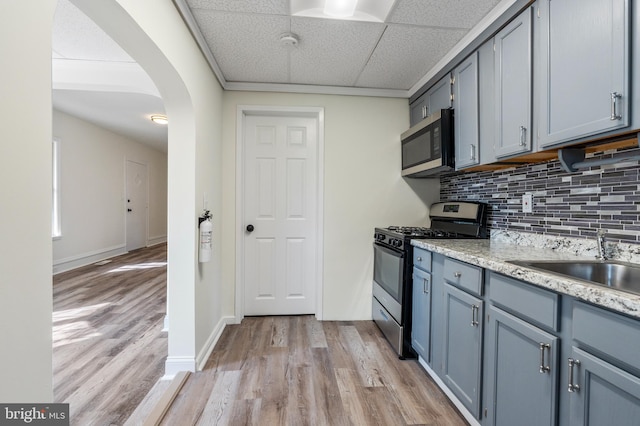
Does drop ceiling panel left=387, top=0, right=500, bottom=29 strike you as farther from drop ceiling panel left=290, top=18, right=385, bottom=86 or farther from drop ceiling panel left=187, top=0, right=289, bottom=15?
drop ceiling panel left=187, top=0, right=289, bottom=15

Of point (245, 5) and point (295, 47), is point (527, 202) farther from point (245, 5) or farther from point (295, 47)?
point (245, 5)

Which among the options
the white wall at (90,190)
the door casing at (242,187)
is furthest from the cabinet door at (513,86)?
the white wall at (90,190)

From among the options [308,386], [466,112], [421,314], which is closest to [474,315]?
[421,314]

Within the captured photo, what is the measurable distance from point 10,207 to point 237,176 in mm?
2104

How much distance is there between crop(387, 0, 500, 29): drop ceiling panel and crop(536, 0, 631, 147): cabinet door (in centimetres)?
40

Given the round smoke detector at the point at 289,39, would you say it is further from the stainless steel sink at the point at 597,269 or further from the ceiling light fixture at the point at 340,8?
the stainless steel sink at the point at 597,269

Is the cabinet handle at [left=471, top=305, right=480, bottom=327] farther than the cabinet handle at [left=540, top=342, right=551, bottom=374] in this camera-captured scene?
Yes

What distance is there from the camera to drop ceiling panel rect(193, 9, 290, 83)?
1807 millimetres

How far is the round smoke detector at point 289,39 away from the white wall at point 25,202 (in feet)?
4.61

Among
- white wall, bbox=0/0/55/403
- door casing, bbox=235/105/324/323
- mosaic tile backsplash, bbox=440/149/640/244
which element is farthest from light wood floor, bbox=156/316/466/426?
mosaic tile backsplash, bbox=440/149/640/244

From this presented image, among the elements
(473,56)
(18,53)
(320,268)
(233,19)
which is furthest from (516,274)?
Answer: (233,19)

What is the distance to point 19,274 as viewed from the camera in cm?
71

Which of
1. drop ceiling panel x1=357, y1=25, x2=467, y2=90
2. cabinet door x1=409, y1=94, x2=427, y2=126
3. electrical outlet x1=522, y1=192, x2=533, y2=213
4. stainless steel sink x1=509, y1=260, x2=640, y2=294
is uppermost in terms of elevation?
drop ceiling panel x1=357, y1=25, x2=467, y2=90

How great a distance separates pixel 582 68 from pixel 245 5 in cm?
172
